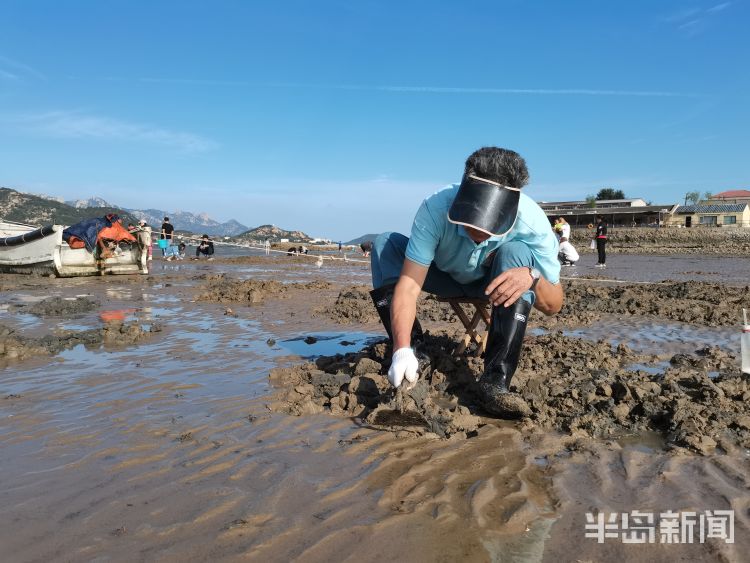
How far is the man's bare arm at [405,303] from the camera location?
119 inches

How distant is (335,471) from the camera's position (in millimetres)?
2395

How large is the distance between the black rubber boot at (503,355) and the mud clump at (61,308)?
5844 mm

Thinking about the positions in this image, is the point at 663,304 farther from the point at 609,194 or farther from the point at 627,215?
the point at 609,194

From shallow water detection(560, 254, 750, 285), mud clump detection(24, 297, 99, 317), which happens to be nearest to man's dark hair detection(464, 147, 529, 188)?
mud clump detection(24, 297, 99, 317)

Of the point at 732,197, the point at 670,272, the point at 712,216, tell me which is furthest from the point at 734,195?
the point at 670,272

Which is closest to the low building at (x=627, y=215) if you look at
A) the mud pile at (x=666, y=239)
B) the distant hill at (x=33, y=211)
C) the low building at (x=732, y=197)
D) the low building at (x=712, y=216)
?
the low building at (x=712, y=216)

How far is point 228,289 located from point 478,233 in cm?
731

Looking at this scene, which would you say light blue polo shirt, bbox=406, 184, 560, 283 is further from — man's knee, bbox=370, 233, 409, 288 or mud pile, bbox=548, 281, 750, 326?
mud pile, bbox=548, 281, 750, 326

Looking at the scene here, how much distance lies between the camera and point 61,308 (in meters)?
7.17

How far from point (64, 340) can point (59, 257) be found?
366 inches

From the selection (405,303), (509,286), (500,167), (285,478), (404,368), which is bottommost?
(285,478)

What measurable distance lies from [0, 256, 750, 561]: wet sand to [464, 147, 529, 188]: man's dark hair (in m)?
1.34

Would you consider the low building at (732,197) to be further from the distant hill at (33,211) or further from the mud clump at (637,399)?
the mud clump at (637,399)

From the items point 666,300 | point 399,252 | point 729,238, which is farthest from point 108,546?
point 729,238
